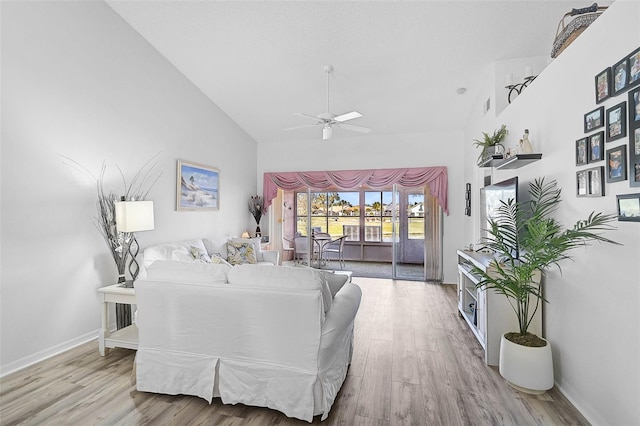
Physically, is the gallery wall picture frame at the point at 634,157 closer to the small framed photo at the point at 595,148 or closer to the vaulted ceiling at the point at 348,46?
the small framed photo at the point at 595,148

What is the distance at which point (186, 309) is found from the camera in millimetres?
2236

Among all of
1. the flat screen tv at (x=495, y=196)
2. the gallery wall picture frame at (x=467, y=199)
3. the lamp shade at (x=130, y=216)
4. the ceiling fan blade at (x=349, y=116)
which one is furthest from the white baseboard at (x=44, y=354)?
the gallery wall picture frame at (x=467, y=199)

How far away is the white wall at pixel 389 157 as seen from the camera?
239 inches

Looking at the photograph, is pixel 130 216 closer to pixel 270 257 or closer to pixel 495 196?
pixel 270 257

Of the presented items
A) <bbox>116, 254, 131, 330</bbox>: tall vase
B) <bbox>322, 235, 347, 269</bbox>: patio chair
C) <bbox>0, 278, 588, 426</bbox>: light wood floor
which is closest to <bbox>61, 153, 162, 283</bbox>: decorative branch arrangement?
<bbox>116, 254, 131, 330</bbox>: tall vase

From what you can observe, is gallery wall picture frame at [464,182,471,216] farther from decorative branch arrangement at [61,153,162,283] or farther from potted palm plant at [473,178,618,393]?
decorative branch arrangement at [61,153,162,283]

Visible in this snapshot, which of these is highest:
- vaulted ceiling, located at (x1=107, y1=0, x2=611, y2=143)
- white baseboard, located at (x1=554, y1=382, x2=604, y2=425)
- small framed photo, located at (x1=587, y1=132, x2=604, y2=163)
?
vaulted ceiling, located at (x1=107, y1=0, x2=611, y2=143)

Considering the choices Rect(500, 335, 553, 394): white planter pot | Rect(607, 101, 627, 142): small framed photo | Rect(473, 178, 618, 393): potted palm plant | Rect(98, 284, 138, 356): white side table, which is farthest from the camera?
Rect(98, 284, 138, 356): white side table

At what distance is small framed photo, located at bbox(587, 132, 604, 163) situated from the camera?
1.92 meters

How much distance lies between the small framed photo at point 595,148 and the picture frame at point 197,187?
184 inches

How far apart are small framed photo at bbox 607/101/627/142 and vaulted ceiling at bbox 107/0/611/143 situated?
6.30 feet

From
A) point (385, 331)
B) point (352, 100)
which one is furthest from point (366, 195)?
point (385, 331)

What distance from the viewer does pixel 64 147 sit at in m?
3.18

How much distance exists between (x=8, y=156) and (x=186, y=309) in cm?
210
